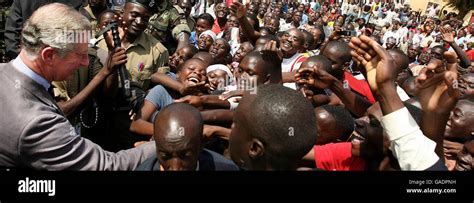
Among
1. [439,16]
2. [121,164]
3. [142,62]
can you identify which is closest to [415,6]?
[439,16]

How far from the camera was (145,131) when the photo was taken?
2.74 m

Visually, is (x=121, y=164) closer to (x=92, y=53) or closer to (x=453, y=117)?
(x=92, y=53)

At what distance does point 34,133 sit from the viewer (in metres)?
1.74

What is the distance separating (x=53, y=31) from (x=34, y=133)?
435 millimetres

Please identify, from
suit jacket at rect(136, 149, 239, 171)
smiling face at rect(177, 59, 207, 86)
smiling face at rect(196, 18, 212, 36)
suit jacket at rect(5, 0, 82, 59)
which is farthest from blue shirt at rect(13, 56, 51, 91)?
smiling face at rect(196, 18, 212, 36)

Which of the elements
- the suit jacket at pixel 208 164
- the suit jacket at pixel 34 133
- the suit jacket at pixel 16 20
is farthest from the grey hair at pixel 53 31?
the suit jacket at pixel 16 20

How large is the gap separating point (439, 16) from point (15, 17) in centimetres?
2042

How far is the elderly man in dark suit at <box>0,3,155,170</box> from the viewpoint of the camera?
5.74 feet

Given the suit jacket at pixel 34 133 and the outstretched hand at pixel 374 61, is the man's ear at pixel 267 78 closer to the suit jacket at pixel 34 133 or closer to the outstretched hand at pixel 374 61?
the outstretched hand at pixel 374 61

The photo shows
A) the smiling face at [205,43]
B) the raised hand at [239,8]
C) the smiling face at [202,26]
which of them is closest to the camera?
the raised hand at [239,8]

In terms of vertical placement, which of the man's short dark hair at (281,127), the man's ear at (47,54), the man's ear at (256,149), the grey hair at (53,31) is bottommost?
the man's ear at (256,149)

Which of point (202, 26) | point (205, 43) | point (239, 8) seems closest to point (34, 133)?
point (239, 8)

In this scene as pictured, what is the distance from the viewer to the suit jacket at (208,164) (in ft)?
6.26

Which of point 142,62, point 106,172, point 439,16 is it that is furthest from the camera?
point 439,16
